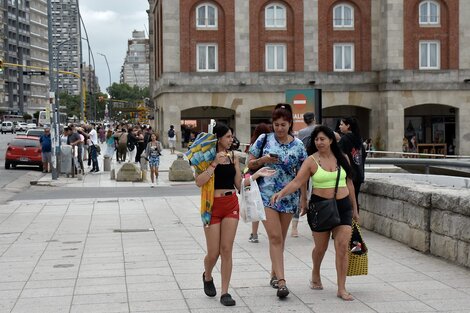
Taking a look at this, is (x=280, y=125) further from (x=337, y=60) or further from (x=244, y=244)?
(x=337, y=60)

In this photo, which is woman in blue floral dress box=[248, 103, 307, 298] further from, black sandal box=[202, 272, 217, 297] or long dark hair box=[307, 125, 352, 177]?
black sandal box=[202, 272, 217, 297]

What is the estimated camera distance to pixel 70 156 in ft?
93.5

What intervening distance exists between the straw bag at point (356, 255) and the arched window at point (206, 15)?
41807 millimetres

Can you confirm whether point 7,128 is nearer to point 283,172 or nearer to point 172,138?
point 172,138

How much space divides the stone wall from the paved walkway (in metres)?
0.18

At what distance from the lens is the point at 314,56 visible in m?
49.2

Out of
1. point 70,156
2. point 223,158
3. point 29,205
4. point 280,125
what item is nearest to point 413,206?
point 280,125

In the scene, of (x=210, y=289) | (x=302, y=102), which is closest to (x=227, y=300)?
(x=210, y=289)

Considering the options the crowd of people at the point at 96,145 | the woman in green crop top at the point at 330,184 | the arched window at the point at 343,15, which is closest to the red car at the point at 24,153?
the crowd of people at the point at 96,145

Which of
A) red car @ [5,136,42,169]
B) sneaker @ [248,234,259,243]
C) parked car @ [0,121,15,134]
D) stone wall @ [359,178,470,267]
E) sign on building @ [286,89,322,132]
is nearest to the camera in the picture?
stone wall @ [359,178,470,267]

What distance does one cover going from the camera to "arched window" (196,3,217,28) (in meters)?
48.8

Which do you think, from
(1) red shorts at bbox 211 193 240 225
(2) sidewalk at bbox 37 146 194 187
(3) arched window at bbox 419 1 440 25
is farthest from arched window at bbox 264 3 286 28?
(1) red shorts at bbox 211 193 240 225

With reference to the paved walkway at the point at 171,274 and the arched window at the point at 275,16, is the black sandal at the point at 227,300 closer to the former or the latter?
the paved walkway at the point at 171,274

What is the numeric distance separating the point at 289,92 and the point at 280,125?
12.8m
